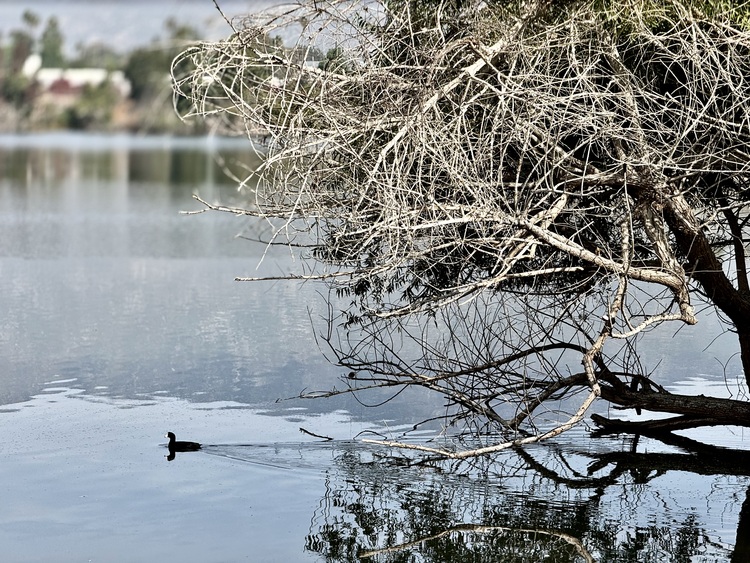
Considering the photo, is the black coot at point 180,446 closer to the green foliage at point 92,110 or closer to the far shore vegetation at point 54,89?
the far shore vegetation at point 54,89

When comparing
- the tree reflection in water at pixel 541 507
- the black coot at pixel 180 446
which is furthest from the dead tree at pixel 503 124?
the black coot at pixel 180 446

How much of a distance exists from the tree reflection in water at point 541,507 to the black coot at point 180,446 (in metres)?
1.22

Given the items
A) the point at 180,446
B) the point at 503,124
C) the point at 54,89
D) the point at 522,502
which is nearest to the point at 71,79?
the point at 54,89

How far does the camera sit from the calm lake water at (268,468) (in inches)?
334

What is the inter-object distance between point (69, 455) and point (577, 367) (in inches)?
218

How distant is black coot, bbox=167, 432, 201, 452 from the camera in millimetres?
10375

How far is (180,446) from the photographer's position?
10406 millimetres

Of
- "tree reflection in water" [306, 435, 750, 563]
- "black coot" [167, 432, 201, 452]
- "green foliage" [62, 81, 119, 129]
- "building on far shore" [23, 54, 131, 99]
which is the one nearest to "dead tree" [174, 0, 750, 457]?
"tree reflection in water" [306, 435, 750, 563]

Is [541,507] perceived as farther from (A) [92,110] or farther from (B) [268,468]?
(A) [92,110]

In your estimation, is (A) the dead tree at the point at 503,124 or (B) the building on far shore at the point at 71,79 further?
(B) the building on far shore at the point at 71,79

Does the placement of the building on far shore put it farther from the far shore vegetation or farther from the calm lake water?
the calm lake water

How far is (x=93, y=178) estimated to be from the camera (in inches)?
1826

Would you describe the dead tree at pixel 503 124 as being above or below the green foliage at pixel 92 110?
below

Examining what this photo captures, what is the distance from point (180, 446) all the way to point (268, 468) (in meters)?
0.89
